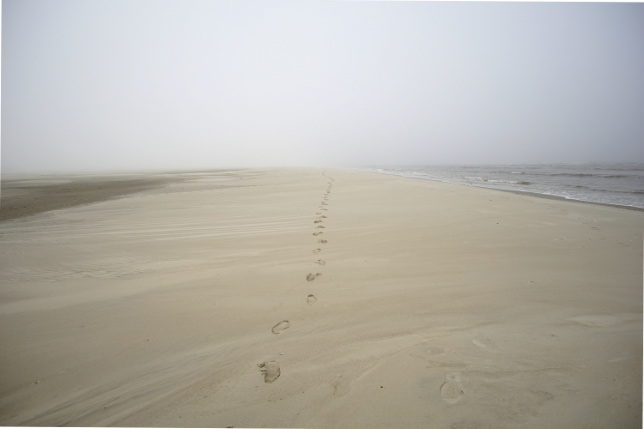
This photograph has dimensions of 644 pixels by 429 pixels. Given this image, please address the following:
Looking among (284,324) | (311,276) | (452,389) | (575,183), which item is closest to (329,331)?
(284,324)

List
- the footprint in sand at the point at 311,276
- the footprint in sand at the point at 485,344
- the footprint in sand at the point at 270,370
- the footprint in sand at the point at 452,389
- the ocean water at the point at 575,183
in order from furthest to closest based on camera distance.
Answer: the ocean water at the point at 575,183, the footprint in sand at the point at 311,276, the footprint in sand at the point at 485,344, the footprint in sand at the point at 270,370, the footprint in sand at the point at 452,389

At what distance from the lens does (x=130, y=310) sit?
2357mm

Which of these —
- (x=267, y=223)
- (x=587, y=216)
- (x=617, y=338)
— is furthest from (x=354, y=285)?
(x=587, y=216)

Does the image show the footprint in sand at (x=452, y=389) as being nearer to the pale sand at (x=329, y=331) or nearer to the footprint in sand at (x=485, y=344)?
the pale sand at (x=329, y=331)

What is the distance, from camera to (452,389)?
57.6 inches

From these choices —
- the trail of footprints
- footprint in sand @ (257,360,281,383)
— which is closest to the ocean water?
the trail of footprints

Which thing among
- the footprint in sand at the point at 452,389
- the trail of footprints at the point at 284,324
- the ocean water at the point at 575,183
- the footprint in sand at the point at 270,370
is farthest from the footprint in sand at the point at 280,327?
the ocean water at the point at 575,183

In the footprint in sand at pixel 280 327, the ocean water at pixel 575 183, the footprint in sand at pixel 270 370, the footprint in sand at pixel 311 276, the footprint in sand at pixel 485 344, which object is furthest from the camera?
the ocean water at pixel 575 183

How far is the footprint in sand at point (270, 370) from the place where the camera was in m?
1.60

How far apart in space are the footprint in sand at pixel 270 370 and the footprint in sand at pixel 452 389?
87 centimetres

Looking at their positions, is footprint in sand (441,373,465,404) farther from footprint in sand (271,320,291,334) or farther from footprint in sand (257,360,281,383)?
footprint in sand (271,320,291,334)

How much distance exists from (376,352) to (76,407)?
162cm

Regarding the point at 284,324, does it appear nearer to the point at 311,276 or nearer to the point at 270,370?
the point at 270,370

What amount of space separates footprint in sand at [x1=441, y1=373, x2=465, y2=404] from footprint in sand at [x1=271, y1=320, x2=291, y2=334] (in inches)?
41.3
